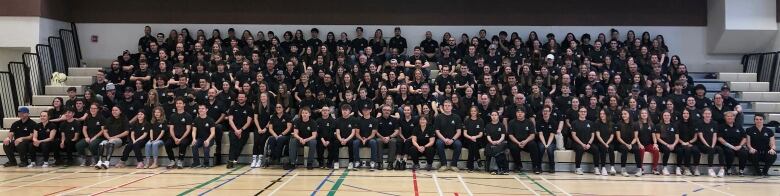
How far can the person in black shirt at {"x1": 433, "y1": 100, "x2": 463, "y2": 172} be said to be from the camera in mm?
10391

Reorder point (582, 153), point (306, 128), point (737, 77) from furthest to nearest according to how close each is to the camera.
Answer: point (737, 77)
point (306, 128)
point (582, 153)

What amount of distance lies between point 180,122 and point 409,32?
276 inches

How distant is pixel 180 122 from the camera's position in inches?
425

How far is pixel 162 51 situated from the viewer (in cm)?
1324

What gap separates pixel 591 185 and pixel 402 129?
362cm

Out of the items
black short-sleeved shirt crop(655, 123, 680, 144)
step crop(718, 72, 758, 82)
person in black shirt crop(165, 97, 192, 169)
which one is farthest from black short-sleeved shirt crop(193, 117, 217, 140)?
step crop(718, 72, 758, 82)

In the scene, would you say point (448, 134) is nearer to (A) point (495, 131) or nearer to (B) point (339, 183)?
(A) point (495, 131)

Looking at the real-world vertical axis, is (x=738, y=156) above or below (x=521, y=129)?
below

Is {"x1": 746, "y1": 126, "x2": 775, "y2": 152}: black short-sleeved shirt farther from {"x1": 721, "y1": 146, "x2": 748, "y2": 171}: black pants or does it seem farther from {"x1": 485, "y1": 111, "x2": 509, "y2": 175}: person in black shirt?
{"x1": 485, "y1": 111, "x2": 509, "y2": 175}: person in black shirt

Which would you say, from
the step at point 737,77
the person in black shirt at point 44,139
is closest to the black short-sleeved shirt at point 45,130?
the person in black shirt at point 44,139

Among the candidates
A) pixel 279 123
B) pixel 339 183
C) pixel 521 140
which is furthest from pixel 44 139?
pixel 521 140

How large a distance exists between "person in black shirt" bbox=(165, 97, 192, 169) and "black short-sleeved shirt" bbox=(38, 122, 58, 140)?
2.19 metres

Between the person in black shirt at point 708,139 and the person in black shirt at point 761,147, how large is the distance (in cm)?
51

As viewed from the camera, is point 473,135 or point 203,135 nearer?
point 473,135
